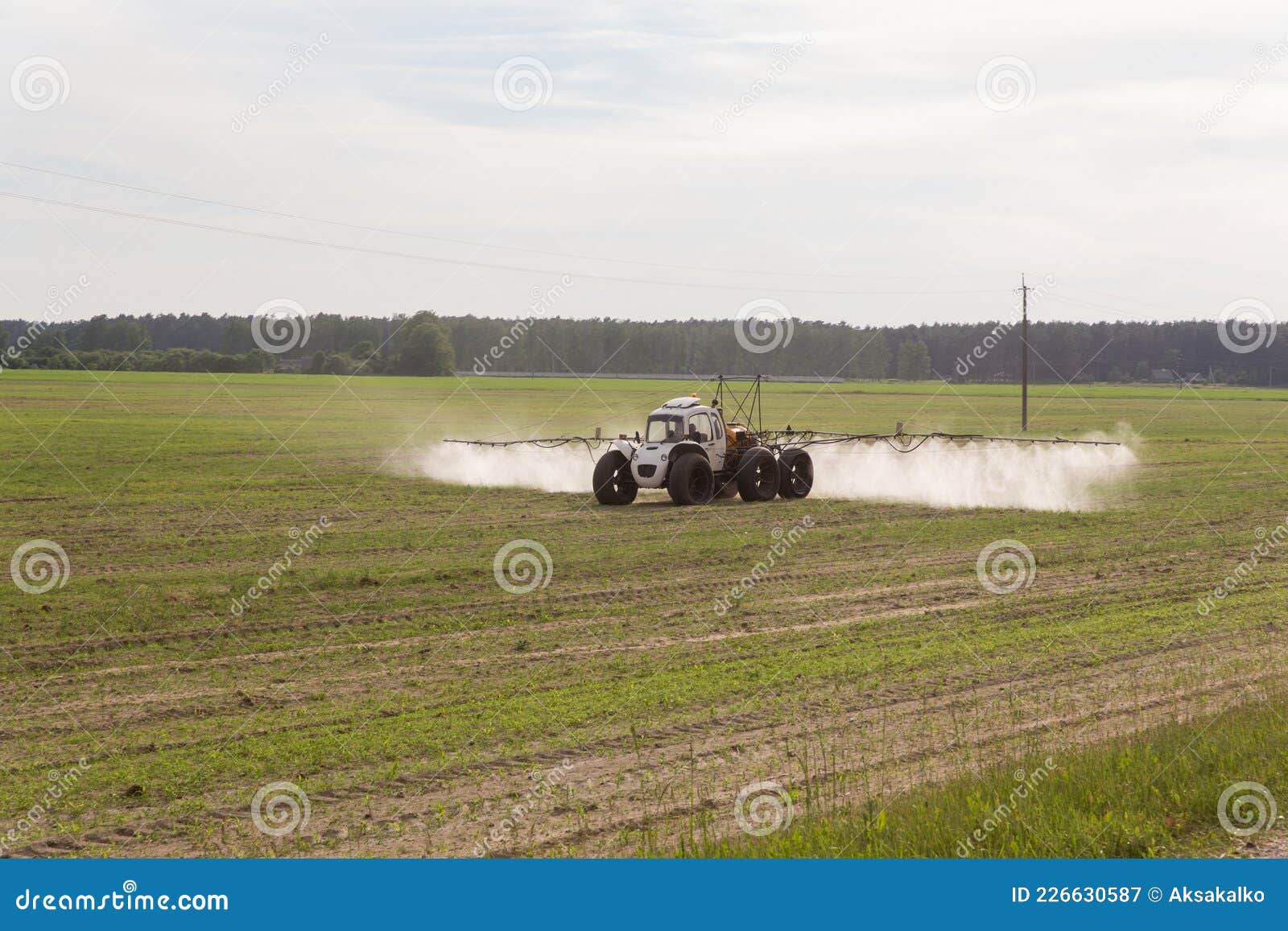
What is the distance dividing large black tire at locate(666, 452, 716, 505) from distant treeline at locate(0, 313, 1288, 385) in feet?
139

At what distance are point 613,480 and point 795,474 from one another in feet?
13.7

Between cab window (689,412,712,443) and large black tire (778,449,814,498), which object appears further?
large black tire (778,449,814,498)

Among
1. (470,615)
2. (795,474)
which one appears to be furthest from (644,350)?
(470,615)

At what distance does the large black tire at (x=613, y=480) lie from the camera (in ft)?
79.6

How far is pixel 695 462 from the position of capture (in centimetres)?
2406

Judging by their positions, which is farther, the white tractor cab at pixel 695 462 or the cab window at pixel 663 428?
the cab window at pixel 663 428

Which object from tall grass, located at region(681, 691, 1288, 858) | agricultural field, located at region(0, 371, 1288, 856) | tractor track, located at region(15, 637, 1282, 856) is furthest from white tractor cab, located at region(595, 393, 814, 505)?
tall grass, located at region(681, 691, 1288, 858)

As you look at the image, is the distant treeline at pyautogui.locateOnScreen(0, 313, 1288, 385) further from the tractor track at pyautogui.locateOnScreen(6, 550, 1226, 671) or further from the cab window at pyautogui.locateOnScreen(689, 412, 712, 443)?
the tractor track at pyautogui.locateOnScreen(6, 550, 1226, 671)

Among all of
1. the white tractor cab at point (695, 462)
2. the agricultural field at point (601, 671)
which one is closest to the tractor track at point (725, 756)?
the agricultural field at point (601, 671)

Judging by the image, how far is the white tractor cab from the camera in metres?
23.9

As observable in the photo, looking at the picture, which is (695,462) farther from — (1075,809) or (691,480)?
(1075,809)

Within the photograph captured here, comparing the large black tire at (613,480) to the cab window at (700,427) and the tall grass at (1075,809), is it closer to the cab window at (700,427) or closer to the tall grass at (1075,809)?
the cab window at (700,427)

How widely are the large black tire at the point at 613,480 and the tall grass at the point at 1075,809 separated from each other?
16.3 metres

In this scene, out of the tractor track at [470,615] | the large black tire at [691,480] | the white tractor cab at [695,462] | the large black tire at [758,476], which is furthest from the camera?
the large black tire at [758,476]
